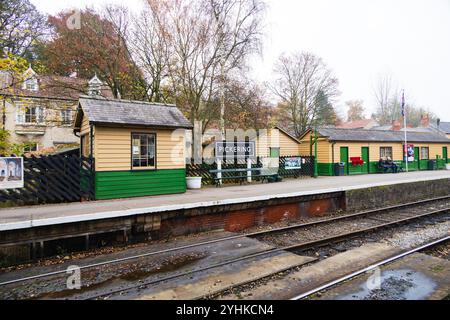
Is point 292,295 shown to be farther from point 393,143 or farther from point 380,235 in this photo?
point 393,143

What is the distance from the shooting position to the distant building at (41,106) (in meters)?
12.9

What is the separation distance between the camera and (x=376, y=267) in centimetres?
519

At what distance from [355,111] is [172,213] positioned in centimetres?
6269

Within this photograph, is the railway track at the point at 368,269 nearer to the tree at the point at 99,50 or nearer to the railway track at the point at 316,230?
the railway track at the point at 316,230

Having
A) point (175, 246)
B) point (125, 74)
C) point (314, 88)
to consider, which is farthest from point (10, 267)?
Result: point (314, 88)

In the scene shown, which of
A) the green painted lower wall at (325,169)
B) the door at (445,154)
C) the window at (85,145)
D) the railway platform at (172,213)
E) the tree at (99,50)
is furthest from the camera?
the door at (445,154)

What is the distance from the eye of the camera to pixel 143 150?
10.3 meters

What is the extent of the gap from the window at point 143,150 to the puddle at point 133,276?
517cm

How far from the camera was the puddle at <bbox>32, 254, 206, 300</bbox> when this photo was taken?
14.0 feet

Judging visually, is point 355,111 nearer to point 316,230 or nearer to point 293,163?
point 293,163

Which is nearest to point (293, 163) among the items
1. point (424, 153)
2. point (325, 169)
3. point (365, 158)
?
point (325, 169)

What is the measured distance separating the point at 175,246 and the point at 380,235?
5909mm

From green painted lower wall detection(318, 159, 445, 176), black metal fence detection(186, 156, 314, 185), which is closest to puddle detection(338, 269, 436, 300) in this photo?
black metal fence detection(186, 156, 314, 185)

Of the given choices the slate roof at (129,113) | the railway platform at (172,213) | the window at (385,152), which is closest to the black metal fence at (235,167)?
the slate roof at (129,113)
